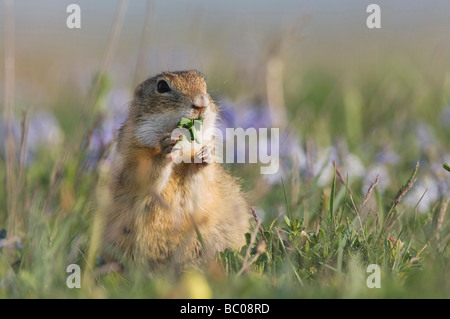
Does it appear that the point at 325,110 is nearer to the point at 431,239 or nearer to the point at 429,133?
the point at 429,133

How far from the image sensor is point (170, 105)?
4562 mm

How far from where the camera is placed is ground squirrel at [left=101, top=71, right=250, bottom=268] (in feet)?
14.2

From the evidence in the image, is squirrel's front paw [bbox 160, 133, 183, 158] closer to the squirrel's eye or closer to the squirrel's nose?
the squirrel's nose

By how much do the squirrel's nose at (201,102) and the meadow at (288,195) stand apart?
738 mm

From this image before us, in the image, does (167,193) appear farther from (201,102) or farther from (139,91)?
(139,91)

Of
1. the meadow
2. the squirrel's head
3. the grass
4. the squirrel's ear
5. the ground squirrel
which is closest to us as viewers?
the grass

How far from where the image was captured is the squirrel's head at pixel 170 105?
445 cm

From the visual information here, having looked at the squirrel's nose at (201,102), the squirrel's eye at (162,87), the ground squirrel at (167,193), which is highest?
the squirrel's eye at (162,87)

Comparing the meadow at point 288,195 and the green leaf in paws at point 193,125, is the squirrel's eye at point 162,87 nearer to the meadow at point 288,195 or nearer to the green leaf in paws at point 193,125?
the green leaf in paws at point 193,125

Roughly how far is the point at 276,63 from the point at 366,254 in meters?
3.55

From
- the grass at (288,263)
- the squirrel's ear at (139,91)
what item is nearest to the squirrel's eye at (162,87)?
the squirrel's ear at (139,91)

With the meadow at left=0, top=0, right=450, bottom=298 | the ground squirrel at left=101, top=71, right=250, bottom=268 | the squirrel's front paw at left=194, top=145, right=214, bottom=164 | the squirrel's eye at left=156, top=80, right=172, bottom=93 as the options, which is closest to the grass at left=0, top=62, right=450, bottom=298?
the meadow at left=0, top=0, right=450, bottom=298

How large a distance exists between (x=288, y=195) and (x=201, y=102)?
141 cm

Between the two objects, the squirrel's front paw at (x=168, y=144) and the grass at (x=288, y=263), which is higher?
the squirrel's front paw at (x=168, y=144)
